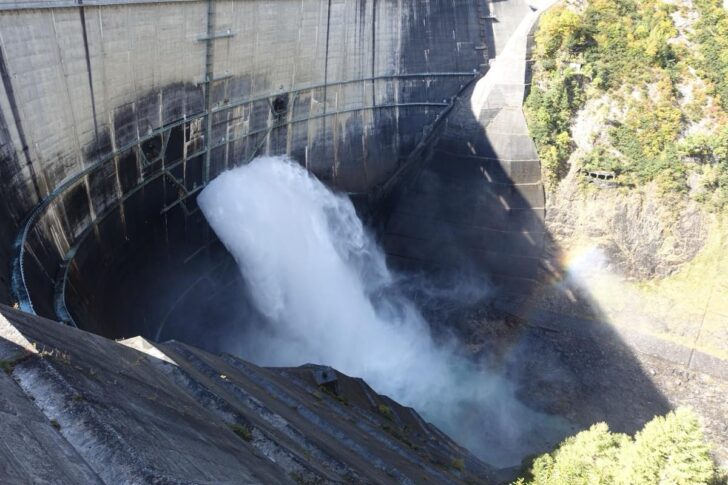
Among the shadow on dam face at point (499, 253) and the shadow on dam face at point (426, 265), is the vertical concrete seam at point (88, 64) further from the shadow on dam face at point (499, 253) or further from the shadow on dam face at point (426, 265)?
the shadow on dam face at point (499, 253)

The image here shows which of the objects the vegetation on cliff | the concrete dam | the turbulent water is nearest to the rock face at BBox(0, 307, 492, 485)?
the concrete dam

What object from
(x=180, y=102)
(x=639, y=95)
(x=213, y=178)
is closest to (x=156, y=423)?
(x=180, y=102)

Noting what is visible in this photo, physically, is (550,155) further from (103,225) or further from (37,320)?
(37,320)

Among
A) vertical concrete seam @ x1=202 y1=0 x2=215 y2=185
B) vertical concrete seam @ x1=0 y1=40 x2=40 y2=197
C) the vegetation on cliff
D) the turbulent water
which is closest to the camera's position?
vertical concrete seam @ x1=0 y1=40 x2=40 y2=197

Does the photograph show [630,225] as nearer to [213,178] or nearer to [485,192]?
[485,192]

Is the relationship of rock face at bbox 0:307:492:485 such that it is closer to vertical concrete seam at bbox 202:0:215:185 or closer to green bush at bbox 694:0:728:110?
vertical concrete seam at bbox 202:0:215:185

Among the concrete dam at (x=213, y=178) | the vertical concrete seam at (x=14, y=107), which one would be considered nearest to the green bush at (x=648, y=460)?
the concrete dam at (x=213, y=178)
